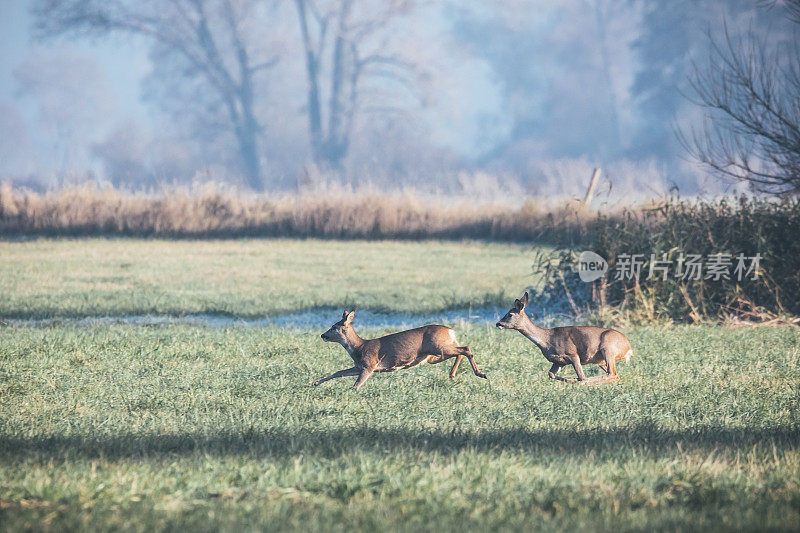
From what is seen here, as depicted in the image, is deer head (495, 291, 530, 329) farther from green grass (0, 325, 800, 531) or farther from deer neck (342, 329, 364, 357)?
deer neck (342, 329, 364, 357)

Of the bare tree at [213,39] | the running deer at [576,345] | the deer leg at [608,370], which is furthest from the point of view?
the bare tree at [213,39]

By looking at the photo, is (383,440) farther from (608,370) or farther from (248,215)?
(248,215)

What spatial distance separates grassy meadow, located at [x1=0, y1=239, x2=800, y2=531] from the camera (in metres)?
3.07

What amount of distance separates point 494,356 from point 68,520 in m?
3.93

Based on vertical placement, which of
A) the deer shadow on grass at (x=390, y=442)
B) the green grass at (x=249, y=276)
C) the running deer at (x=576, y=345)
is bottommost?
the deer shadow on grass at (x=390, y=442)

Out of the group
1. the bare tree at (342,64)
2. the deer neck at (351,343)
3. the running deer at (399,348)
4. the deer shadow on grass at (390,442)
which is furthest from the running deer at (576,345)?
the bare tree at (342,64)

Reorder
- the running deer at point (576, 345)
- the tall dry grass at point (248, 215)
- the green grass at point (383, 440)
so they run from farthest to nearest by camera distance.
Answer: the tall dry grass at point (248, 215) < the running deer at point (576, 345) < the green grass at point (383, 440)

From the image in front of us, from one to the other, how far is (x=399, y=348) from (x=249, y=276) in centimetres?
818

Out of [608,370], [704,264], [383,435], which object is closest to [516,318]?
[608,370]

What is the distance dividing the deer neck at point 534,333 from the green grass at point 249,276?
4.62 metres

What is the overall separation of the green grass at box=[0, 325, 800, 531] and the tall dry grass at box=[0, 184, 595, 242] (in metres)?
11.7

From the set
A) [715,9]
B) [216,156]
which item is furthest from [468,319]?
[216,156]

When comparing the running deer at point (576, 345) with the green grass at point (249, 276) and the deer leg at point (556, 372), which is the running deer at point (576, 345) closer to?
the deer leg at point (556, 372)

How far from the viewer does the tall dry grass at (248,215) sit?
18.0 metres
